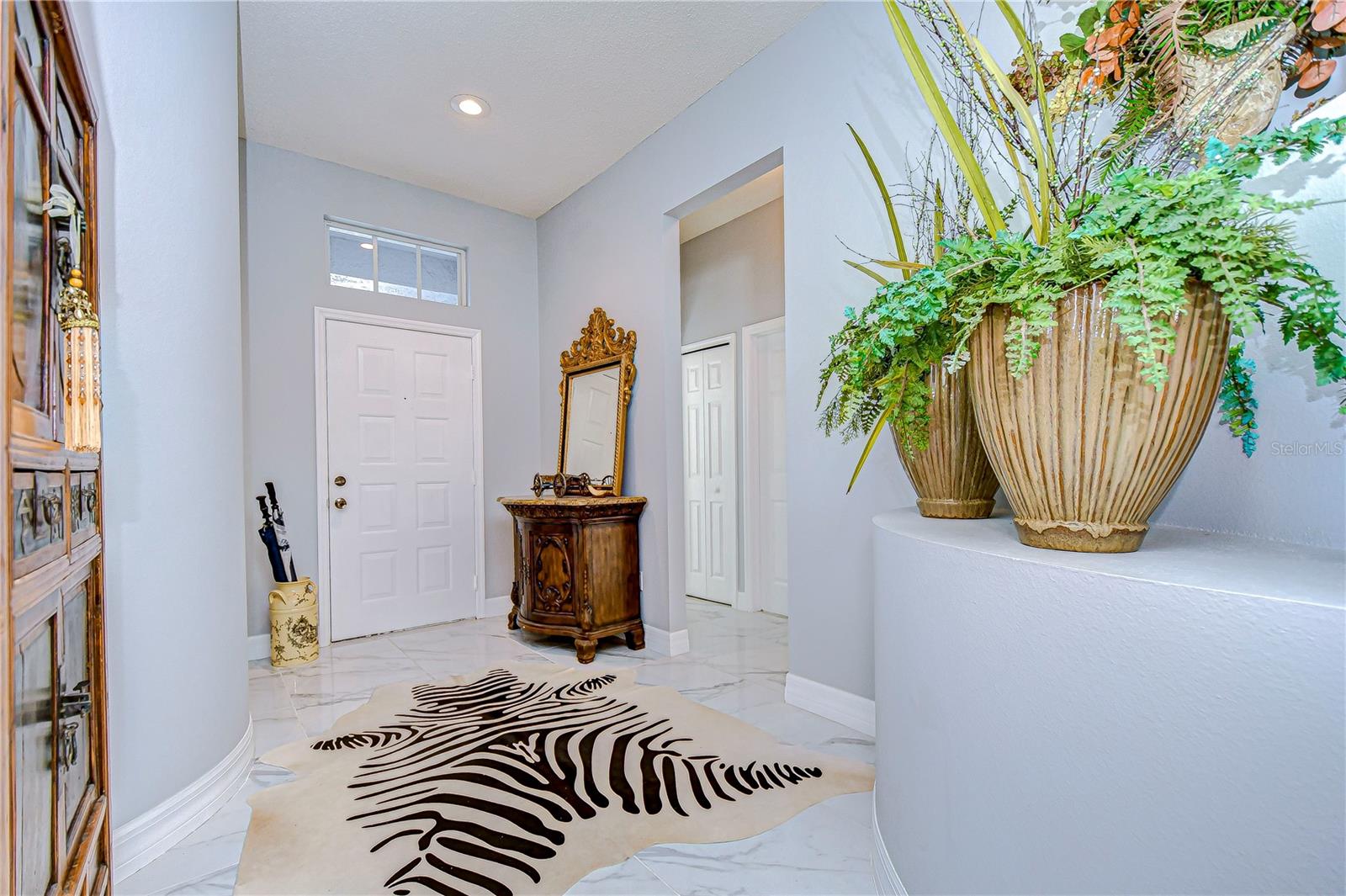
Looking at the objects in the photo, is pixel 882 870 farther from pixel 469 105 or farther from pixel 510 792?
pixel 469 105

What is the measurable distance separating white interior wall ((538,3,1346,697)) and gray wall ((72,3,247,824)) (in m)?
1.96

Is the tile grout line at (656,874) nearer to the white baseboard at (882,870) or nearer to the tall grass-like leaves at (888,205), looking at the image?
the white baseboard at (882,870)

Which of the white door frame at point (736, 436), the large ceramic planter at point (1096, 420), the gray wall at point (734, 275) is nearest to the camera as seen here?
the large ceramic planter at point (1096, 420)

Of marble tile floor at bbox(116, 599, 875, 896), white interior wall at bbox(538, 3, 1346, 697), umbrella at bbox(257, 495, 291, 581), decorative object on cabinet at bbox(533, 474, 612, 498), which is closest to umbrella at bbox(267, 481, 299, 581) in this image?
umbrella at bbox(257, 495, 291, 581)

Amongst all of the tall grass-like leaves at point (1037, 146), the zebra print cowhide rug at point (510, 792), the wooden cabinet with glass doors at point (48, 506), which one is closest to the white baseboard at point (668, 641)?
the zebra print cowhide rug at point (510, 792)

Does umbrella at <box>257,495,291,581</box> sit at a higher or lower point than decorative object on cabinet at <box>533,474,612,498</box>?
lower

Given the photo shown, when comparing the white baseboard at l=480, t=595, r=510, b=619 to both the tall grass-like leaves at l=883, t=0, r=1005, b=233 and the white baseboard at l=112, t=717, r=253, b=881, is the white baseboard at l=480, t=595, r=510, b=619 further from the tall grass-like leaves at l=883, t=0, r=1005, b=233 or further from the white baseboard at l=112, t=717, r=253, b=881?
the tall grass-like leaves at l=883, t=0, r=1005, b=233

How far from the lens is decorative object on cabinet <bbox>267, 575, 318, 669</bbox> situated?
330 cm

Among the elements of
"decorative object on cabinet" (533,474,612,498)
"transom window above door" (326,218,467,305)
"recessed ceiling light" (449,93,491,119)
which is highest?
"recessed ceiling light" (449,93,491,119)

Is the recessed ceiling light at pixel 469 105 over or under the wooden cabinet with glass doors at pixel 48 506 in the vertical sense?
over

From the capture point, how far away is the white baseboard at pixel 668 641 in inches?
134

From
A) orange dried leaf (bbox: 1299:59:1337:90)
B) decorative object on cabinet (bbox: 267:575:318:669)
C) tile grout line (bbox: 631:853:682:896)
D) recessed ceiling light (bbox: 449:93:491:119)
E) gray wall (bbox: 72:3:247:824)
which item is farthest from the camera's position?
decorative object on cabinet (bbox: 267:575:318:669)

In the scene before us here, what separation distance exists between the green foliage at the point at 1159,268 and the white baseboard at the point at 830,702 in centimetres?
171

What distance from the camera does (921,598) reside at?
3.77 feet
